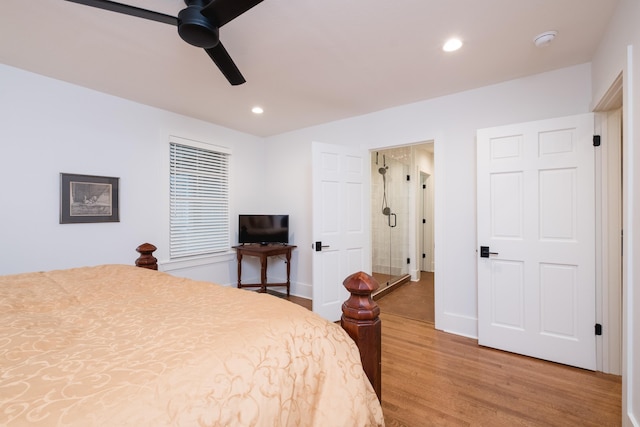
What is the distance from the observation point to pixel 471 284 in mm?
2832

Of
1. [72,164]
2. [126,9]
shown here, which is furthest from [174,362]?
[72,164]

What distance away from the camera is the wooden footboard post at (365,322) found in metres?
1.16

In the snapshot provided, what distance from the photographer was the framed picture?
2.64 m

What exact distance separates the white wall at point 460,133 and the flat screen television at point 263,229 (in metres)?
1.65

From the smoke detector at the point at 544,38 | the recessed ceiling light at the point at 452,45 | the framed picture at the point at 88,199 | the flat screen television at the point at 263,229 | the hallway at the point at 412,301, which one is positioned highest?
the recessed ceiling light at the point at 452,45

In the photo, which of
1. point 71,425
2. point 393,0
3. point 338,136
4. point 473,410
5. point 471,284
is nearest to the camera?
point 71,425

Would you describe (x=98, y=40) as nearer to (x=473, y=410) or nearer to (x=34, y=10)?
(x=34, y=10)

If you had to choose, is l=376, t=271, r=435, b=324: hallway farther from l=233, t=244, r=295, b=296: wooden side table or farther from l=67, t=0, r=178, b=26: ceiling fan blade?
l=67, t=0, r=178, b=26: ceiling fan blade

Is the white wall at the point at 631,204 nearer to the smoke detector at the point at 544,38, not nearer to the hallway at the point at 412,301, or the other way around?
the smoke detector at the point at 544,38

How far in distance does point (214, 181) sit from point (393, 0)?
3179mm

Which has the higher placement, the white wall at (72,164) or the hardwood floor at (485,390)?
the white wall at (72,164)

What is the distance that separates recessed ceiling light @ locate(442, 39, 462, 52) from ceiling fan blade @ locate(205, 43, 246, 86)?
156 centimetres

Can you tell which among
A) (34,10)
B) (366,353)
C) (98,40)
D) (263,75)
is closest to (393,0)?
(263,75)

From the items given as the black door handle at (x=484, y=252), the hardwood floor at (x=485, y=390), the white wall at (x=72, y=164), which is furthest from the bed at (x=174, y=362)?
the black door handle at (x=484, y=252)
